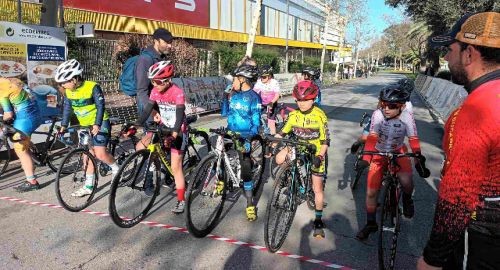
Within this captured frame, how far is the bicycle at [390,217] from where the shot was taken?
3822 millimetres

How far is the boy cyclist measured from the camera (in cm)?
585

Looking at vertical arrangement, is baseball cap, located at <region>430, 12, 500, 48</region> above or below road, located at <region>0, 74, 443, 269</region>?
above

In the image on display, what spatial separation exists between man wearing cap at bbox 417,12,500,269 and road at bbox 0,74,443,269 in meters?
2.45

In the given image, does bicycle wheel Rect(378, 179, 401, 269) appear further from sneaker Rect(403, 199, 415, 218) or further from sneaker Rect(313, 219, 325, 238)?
sneaker Rect(313, 219, 325, 238)

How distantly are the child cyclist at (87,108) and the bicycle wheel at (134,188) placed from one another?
54cm

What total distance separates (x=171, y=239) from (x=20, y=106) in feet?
11.4

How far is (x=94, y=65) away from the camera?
15.0 meters

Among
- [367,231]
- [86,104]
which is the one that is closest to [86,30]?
[86,104]

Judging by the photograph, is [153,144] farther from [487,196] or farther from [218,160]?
[487,196]

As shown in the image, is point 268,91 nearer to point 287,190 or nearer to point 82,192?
point 82,192

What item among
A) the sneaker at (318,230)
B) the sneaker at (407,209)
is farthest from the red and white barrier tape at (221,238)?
the sneaker at (407,209)

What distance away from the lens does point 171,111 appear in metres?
5.22

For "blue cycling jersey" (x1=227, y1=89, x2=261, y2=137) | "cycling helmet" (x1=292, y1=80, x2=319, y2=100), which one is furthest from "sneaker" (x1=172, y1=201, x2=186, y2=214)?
"cycling helmet" (x1=292, y1=80, x2=319, y2=100)

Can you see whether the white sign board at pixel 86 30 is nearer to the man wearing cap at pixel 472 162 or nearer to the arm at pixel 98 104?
the arm at pixel 98 104
